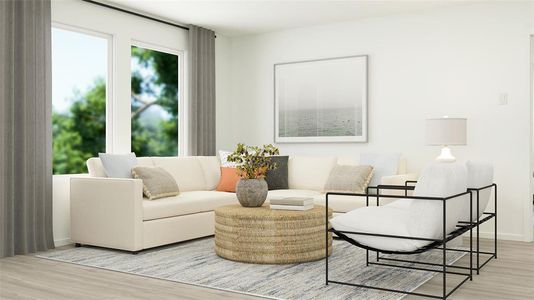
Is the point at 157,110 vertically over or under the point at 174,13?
under

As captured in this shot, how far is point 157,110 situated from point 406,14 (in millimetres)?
5115

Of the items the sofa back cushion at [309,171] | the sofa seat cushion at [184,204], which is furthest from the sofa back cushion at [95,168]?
the sofa back cushion at [309,171]

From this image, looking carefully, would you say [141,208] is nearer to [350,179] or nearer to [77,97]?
[350,179]

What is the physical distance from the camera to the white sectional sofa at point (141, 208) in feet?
15.8

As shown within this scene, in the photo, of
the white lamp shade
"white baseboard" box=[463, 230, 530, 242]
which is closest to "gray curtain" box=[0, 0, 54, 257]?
the white lamp shade

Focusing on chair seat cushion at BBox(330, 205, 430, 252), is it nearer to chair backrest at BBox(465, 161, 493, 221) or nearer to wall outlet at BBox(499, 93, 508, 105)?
chair backrest at BBox(465, 161, 493, 221)

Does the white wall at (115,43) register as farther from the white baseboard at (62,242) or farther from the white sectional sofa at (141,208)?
the white sectional sofa at (141,208)

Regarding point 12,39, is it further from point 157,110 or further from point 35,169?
point 157,110

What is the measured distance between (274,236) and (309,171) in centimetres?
231

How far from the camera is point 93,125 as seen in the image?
9.27 m

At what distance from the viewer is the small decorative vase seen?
15.5ft

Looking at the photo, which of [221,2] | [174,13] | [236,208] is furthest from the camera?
[174,13]

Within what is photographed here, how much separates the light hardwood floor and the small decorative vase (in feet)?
3.86

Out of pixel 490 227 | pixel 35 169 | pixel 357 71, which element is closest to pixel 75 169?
pixel 35 169
